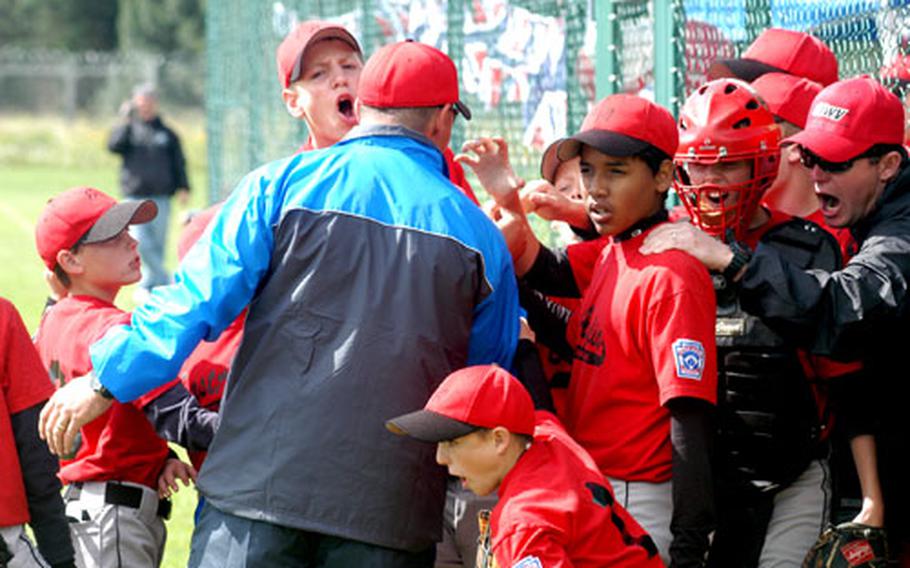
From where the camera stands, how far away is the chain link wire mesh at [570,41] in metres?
5.34

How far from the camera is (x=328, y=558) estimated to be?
12.7 ft

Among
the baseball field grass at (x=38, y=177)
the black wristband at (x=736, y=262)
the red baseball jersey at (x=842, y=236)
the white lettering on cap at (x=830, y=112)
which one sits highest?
the white lettering on cap at (x=830, y=112)

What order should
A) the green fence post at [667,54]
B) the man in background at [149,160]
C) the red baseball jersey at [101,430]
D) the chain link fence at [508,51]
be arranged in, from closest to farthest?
the red baseball jersey at [101,430], the green fence post at [667,54], the chain link fence at [508,51], the man in background at [149,160]

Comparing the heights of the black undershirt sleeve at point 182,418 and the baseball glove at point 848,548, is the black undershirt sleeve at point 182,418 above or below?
above

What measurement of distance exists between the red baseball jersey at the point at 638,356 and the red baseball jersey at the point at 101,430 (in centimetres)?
160

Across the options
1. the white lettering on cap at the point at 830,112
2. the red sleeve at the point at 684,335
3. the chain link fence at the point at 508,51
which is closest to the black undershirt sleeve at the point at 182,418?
the red sleeve at the point at 684,335

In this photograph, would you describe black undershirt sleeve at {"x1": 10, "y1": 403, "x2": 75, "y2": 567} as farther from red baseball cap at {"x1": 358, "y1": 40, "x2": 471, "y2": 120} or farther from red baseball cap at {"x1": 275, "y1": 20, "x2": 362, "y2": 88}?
red baseball cap at {"x1": 275, "y1": 20, "x2": 362, "y2": 88}

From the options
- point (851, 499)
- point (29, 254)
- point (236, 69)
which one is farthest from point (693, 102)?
point (29, 254)

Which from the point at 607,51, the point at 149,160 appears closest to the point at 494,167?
the point at 607,51

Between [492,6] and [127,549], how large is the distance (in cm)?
402

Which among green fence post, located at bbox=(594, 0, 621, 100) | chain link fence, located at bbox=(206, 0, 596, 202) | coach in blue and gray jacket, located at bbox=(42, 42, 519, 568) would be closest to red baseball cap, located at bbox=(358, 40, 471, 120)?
coach in blue and gray jacket, located at bbox=(42, 42, 519, 568)

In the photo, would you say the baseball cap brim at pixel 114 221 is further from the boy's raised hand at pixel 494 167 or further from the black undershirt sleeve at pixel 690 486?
the black undershirt sleeve at pixel 690 486

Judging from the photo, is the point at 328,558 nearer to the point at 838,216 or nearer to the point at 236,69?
the point at 838,216

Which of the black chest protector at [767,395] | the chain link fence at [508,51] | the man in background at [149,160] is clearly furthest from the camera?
the man in background at [149,160]
